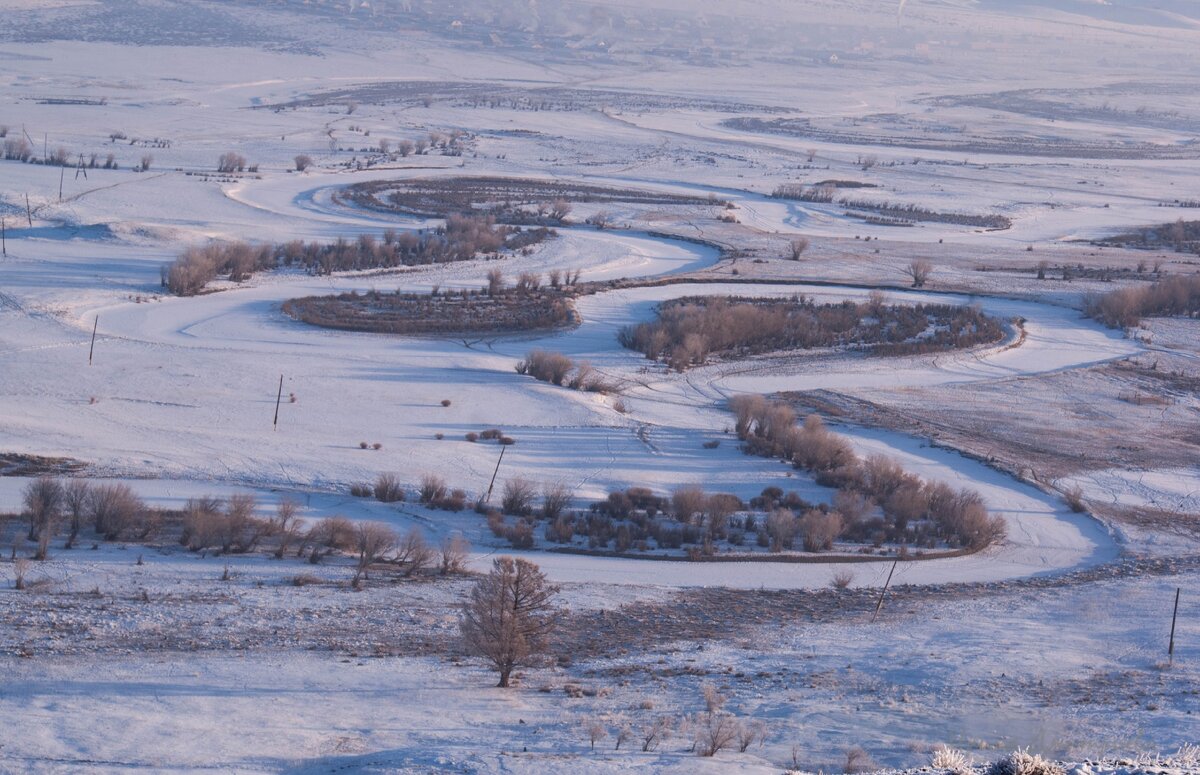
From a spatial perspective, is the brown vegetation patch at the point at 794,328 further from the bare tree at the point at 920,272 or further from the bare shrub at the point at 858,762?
the bare shrub at the point at 858,762

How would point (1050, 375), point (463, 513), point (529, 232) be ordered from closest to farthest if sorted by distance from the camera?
point (463, 513), point (1050, 375), point (529, 232)

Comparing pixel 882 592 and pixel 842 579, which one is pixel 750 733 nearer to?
pixel 882 592

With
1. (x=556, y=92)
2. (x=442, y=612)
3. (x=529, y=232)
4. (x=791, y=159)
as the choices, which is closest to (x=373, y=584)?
(x=442, y=612)

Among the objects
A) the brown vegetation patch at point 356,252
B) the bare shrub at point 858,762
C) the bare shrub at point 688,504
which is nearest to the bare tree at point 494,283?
the brown vegetation patch at point 356,252

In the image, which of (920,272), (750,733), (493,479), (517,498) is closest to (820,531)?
(517,498)

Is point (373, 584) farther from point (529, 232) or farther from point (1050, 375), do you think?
point (529, 232)
